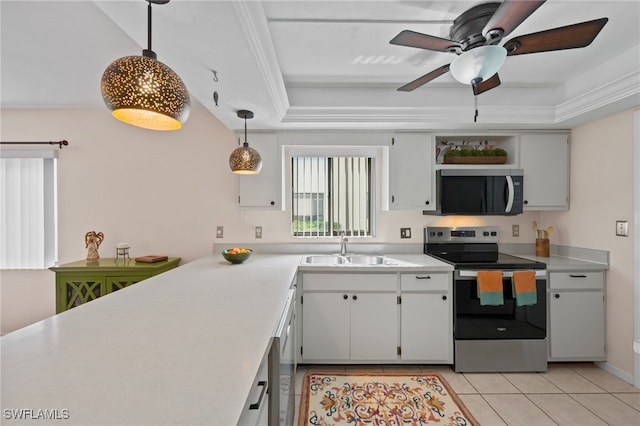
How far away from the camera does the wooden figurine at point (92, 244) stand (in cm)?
291

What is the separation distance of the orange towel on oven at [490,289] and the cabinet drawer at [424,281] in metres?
0.25

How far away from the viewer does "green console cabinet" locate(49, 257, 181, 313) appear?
2.62 metres

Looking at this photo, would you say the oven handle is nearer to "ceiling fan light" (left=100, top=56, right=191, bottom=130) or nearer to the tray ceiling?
the tray ceiling

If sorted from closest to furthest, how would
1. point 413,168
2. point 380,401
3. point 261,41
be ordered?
1. point 261,41
2. point 380,401
3. point 413,168

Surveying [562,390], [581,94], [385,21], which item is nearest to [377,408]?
[562,390]

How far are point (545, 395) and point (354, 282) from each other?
1593mm

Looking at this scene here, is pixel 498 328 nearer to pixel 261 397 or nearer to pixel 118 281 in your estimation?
pixel 261 397

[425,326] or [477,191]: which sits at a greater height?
[477,191]

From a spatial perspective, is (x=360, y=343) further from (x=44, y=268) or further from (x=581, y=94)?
(x=44, y=268)

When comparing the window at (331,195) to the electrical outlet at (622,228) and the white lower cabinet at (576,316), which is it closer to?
the white lower cabinet at (576,316)

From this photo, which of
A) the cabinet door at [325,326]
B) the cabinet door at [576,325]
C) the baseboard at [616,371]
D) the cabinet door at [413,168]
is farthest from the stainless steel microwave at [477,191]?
the baseboard at [616,371]

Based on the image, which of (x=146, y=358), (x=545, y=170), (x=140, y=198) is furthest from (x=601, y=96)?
(x=140, y=198)

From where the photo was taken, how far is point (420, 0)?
156 centimetres

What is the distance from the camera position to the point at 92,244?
2945 millimetres
